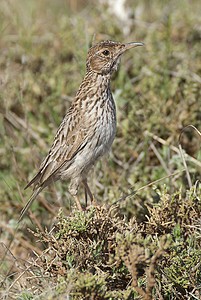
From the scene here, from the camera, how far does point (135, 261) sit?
253 cm

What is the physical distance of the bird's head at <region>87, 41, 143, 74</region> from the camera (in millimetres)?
3729

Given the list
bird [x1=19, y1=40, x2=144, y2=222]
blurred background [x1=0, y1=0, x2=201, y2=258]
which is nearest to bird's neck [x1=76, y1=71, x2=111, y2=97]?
bird [x1=19, y1=40, x2=144, y2=222]

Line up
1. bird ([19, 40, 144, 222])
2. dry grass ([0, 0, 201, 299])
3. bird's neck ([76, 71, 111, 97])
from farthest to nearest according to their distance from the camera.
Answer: bird's neck ([76, 71, 111, 97]), bird ([19, 40, 144, 222]), dry grass ([0, 0, 201, 299])

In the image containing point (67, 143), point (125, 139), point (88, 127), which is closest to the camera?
point (88, 127)

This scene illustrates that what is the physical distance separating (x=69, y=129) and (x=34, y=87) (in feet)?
6.62

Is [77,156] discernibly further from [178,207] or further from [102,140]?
[178,207]

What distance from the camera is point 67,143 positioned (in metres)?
3.71

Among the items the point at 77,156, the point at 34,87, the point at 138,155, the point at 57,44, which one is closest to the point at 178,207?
the point at 77,156

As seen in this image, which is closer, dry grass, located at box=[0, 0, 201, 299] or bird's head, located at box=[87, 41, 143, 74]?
dry grass, located at box=[0, 0, 201, 299]

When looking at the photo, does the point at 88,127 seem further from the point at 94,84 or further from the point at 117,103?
the point at 117,103

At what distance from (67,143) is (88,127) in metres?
0.28

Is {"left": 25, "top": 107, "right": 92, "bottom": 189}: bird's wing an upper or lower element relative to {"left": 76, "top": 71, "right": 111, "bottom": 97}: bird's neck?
lower

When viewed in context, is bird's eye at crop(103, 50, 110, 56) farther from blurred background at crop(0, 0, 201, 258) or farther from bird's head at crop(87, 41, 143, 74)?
blurred background at crop(0, 0, 201, 258)

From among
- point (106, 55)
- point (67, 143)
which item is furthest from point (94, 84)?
point (67, 143)
